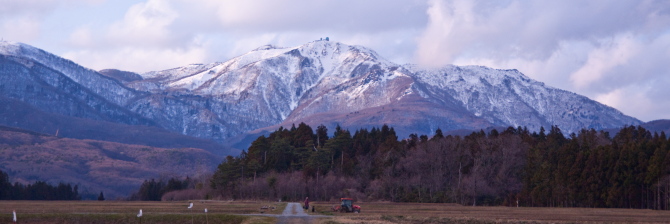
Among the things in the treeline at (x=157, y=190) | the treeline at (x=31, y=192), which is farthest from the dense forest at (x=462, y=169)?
the treeline at (x=31, y=192)

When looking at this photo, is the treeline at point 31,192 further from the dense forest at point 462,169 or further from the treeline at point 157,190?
the dense forest at point 462,169

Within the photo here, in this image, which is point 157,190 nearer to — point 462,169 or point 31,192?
point 31,192

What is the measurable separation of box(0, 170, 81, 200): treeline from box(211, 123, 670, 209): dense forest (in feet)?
110

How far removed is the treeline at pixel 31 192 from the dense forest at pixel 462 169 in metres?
33.4

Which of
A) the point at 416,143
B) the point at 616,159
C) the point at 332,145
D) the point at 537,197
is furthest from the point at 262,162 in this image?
the point at 616,159

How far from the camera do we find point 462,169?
15775cm

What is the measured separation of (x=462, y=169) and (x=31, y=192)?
84.7m

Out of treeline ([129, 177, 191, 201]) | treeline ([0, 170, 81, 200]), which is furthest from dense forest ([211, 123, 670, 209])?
treeline ([0, 170, 81, 200])

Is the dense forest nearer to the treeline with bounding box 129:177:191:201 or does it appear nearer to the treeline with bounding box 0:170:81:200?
the treeline with bounding box 129:177:191:201

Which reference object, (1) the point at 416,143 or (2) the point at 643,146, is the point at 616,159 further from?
(1) the point at 416,143

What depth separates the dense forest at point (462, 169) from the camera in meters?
116

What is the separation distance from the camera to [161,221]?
7862cm

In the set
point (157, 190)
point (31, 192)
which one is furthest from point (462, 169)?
point (31, 192)

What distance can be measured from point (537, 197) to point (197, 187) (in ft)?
257
